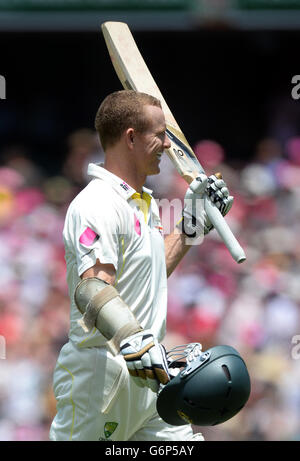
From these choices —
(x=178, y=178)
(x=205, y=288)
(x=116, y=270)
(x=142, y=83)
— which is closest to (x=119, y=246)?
(x=116, y=270)

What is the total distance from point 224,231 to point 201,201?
0.23m

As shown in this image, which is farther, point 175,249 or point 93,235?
point 175,249

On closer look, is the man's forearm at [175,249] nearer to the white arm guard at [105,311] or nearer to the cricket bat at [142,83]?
the cricket bat at [142,83]

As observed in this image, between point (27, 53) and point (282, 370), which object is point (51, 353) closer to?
point (282, 370)

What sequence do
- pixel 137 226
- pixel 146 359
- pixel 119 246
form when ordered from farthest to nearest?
pixel 137 226 → pixel 119 246 → pixel 146 359

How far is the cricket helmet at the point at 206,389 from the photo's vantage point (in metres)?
2.68

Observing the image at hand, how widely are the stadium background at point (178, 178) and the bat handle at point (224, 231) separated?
8.21ft

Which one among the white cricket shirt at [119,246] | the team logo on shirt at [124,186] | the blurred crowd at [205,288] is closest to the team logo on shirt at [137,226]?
the white cricket shirt at [119,246]

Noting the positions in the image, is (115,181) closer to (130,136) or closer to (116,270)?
(130,136)

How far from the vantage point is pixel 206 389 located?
8.82ft

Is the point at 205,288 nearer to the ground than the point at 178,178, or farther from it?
nearer to the ground

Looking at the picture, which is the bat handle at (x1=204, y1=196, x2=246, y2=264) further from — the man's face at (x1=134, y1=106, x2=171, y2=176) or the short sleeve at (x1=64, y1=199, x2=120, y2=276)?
the short sleeve at (x1=64, y1=199, x2=120, y2=276)

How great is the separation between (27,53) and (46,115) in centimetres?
62

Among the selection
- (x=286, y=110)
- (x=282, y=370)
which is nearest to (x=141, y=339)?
(x=282, y=370)
